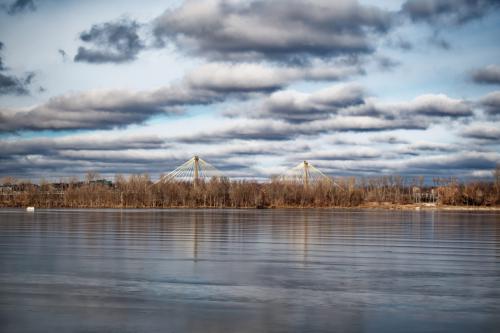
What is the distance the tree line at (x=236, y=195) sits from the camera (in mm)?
153250

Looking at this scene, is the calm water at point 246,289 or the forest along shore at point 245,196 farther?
the forest along shore at point 245,196

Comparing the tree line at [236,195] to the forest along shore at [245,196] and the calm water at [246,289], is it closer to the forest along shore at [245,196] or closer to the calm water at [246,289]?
the forest along shore at [245,196]

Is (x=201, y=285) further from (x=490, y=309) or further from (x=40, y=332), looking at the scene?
(x=490, y=309)

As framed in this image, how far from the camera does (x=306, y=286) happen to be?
15.5 meters

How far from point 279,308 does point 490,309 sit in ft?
15.5

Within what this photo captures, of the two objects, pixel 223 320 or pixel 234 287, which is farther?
pixel 234 287

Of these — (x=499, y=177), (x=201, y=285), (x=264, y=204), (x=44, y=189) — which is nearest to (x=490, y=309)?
(x=201, y=285)

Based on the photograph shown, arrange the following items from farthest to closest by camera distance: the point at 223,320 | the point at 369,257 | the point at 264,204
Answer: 1. the point at 264,204
2. the point at 369,257
3. the point at 223,320

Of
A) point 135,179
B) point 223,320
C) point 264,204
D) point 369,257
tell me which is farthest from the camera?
point 135,179

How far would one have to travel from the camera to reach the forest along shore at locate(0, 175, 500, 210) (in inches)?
6004

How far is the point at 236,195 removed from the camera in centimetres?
15575

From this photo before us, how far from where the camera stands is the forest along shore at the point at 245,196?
152500 millimetres

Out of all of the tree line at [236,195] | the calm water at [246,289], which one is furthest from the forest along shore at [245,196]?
the calm water at [246,289]

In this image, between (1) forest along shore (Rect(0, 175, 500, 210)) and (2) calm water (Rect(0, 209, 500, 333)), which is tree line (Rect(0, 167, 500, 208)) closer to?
(1) forest along shore (Rect(0, 175, 500, 210))
